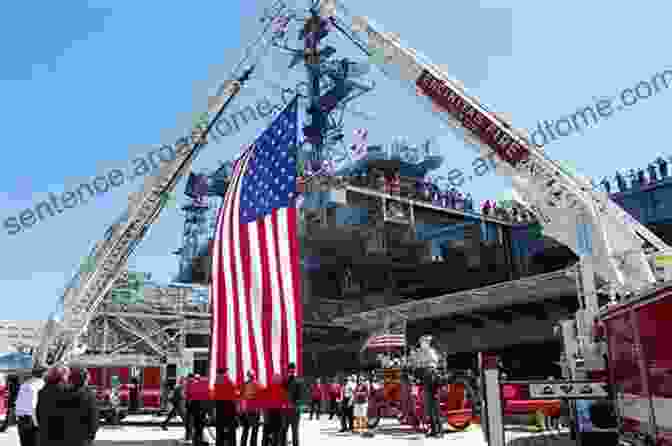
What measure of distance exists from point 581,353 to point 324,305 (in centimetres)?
3630

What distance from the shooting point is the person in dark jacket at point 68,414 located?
5766 millimetres

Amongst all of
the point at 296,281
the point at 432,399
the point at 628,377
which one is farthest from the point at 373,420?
the point at 628,377

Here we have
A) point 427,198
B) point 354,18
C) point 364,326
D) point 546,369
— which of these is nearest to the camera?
point 354,18

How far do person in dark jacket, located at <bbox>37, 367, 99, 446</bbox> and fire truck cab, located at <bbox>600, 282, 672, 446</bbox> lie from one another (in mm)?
5679

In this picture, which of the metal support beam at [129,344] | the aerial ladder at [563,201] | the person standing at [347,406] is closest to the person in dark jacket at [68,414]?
the aerial ladder at [563,201]

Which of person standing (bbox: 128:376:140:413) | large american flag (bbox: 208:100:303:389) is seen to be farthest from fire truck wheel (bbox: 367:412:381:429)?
person standing (bbox: 128:376:140:413)

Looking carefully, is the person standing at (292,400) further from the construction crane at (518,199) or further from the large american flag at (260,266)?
the construction crane at (518,199)

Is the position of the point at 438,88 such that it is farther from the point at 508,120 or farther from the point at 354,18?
the point at 354,18

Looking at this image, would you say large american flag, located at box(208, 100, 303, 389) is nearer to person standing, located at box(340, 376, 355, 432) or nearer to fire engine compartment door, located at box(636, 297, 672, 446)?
fire engine compartment door, located at box(636, 297, 672, 446)

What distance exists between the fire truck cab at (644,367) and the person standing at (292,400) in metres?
4.55

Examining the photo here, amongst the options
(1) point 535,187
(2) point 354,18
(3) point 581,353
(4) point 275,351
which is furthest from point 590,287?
(2) point 354,18

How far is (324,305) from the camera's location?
46812 millimetres

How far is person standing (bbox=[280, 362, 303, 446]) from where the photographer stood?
9550mm

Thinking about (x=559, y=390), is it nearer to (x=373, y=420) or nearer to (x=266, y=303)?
(x=266, y=303)
